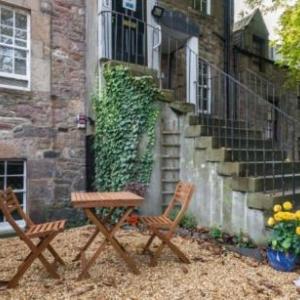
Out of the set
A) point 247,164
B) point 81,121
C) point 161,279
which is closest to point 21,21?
point 81,121

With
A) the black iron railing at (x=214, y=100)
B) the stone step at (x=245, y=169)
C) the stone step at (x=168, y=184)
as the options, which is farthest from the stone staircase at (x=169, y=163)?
the stone step at (x=245, y=169)

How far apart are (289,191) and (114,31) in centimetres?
418

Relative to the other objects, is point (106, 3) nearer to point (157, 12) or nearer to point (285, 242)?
point (157, 12)

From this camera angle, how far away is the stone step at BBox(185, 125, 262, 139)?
19.0 ft

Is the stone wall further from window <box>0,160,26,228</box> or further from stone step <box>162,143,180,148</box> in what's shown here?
stone step <box>162,143,180,148</box>

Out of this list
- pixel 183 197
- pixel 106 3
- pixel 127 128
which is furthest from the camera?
pixel 106 3

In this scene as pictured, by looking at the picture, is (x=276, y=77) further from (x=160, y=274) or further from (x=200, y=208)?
(x=160, y=274)

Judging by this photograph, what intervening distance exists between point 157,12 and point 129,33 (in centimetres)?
94

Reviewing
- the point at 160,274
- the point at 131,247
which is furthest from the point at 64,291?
the point at 131,247

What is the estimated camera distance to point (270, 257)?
13.3ft

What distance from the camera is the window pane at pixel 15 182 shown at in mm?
5842

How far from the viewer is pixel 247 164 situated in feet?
17.0

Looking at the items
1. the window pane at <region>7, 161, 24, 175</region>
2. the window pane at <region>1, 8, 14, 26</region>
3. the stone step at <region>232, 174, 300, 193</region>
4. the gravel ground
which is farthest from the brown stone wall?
the gravel ground

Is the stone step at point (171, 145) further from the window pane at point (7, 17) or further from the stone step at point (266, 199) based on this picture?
the window pane at point (7, 17)
